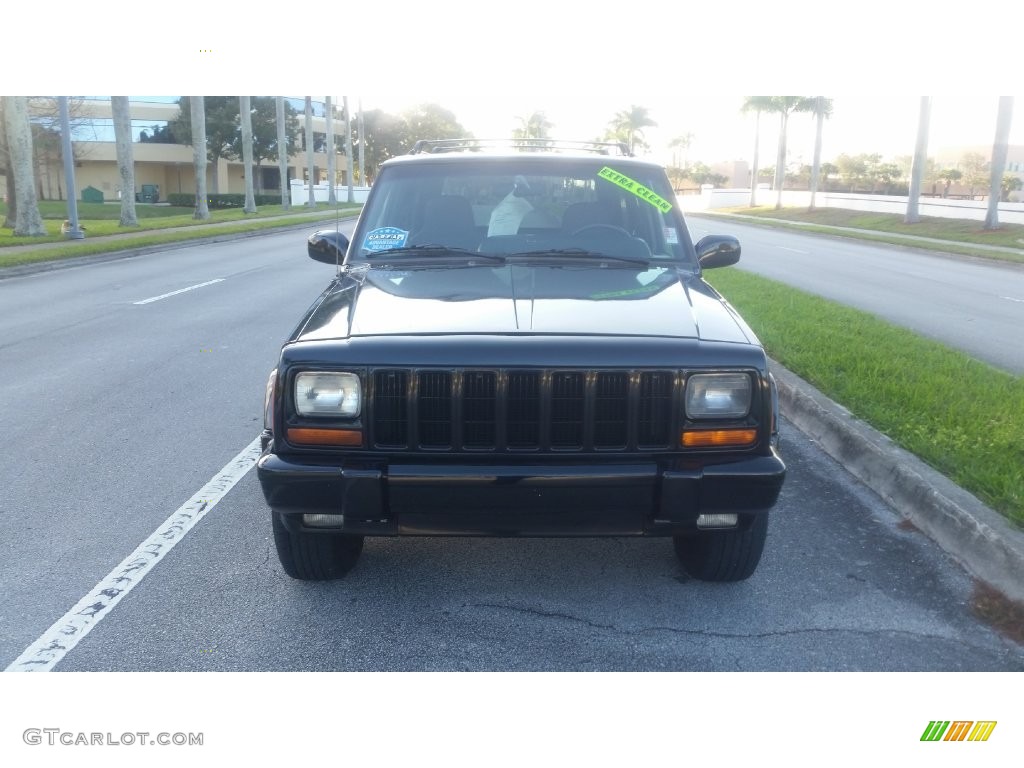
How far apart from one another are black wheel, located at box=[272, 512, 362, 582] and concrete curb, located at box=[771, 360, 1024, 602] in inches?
104

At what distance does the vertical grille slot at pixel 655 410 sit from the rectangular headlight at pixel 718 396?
8 centimetres

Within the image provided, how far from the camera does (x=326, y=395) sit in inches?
130

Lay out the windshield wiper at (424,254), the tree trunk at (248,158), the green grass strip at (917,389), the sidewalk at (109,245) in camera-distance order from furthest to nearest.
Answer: the tree trunk at (248,158) < the sidewalk at (109,245) < the green grass strip at (917,389) < the windshield wiper at (424,254)

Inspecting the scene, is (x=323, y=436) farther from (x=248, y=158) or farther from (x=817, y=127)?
(x=817, y=127)

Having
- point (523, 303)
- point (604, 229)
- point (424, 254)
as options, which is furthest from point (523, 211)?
point (523, 303)

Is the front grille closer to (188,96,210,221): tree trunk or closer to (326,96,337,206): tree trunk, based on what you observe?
(326,96,337,206): tree trunk

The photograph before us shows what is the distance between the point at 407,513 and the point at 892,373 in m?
5.00

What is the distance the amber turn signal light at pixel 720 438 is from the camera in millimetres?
3311

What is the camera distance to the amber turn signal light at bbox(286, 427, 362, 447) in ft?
10.8

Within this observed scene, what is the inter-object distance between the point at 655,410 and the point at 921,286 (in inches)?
570

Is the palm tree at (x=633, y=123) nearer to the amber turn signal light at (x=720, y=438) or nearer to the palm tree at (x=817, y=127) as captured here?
the palm tree at (x=817, y=127)

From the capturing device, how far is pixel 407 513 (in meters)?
3.28

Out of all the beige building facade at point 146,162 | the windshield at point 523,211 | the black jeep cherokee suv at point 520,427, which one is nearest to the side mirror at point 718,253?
the windshield at point 523,211
